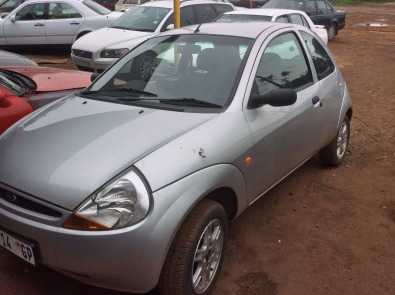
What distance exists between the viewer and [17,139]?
310 centimetres

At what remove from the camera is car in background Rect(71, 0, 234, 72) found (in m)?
9.55

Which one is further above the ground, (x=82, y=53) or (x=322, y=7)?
(x=82, y=53)

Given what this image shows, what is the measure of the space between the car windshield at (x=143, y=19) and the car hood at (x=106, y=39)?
0.23 m

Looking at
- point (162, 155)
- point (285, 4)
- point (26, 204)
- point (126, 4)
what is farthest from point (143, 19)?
point (26, 204)

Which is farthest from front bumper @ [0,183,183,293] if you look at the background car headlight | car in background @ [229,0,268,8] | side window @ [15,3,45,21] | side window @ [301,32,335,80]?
car in background @ [229,0,268,8]

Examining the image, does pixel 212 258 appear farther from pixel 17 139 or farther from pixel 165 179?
pixel 17 139

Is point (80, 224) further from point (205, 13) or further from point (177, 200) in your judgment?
point (205, 13)

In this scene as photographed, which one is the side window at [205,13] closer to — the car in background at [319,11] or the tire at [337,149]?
the car in background at [319,11]

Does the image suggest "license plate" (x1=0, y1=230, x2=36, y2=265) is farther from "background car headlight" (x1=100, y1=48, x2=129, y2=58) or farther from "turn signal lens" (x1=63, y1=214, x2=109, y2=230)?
"background car headlight" (x1=100, y1=48, x2=129, y2=58)

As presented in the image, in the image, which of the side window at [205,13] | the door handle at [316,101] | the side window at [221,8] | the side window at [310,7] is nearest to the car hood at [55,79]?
the door handle at [316,101]

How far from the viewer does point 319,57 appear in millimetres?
4676

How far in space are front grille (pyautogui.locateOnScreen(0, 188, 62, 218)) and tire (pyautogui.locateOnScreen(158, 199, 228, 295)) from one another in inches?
25.6

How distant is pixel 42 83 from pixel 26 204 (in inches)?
95.8

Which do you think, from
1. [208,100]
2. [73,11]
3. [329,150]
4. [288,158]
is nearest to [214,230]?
[208,100]
